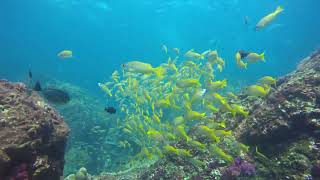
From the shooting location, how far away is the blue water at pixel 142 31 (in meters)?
47.1

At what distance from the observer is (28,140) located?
17.0 ft

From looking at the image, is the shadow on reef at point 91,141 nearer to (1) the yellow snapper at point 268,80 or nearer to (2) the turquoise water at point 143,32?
(1) the yellow snapper at point 268,80

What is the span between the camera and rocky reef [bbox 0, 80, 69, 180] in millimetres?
4875

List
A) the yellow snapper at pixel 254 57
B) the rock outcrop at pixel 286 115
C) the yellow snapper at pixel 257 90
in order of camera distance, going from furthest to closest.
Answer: the yellow snapper at pixel 254 57, the yellow snapper at pixel 257 90, the rock outcrop at pixel 286 115

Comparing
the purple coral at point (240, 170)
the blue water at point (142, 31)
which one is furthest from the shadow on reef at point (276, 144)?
the blue water at point (142, 31)

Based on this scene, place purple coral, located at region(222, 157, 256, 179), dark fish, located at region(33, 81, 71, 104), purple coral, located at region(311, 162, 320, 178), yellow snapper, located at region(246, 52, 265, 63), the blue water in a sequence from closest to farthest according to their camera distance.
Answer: purple coral, located at region(311, 162, 320, 178)
purple coral, located at region(222, 157, 256, 179)
dark fish, located at region(33, 81, 71, 104)
yellow snapper, located at region(246, 52, 265, 63)
the blue water

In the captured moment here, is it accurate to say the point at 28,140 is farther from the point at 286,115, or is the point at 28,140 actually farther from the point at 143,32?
the point at 143,32

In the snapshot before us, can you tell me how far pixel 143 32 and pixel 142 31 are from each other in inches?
27.9

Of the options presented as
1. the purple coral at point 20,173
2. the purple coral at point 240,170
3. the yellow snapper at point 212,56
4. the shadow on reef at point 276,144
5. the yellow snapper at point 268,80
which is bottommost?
the purple coral at point 20,173

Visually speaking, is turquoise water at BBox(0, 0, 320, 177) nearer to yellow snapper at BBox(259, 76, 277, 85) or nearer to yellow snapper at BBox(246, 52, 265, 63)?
yellow snapper at BBox(246, 52, 265, 63)

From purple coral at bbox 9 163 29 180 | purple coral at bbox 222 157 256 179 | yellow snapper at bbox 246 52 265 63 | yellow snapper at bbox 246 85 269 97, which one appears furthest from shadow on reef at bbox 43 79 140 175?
purple coral at bbox 9 163 29 180

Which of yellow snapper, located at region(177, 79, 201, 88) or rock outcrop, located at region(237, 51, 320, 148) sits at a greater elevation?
yellow snapper, located at region(177, 79, 201, 88)

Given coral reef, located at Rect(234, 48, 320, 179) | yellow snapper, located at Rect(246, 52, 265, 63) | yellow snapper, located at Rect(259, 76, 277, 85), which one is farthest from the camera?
yellow snapper, located at Rect(246, 52, 265, 63)

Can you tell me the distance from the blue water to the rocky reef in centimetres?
3156
